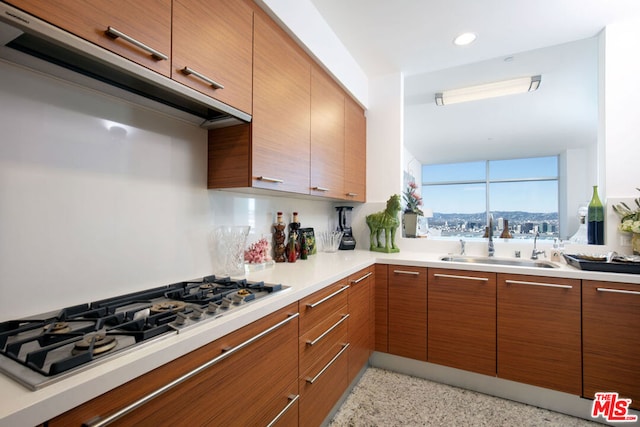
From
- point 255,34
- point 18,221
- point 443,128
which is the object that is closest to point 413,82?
point 443,128

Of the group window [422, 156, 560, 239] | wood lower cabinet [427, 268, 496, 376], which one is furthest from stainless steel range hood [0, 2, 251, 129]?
window [422, 156, 560, 239]

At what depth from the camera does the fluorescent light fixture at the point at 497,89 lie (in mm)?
2740

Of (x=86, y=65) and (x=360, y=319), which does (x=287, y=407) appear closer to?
(x=360, y=319)

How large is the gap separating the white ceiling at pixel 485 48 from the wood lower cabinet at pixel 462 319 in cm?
178

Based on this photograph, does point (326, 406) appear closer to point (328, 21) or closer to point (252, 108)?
point (252, 108)

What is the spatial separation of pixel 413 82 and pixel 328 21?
139 cm

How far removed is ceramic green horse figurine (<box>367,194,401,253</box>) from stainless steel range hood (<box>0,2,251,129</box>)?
160 cm

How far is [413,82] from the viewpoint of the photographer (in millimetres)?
3086

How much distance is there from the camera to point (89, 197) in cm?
106

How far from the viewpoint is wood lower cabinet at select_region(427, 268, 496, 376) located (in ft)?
6.27

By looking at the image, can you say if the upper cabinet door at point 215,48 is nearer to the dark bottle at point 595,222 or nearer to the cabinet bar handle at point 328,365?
the cabinet bar handle at point 328,365

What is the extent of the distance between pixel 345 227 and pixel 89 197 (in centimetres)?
212

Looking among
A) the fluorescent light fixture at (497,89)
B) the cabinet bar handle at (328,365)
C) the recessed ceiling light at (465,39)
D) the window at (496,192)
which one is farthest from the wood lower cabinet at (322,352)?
the window at (496,192)

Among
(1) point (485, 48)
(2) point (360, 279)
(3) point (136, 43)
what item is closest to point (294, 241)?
(2) point (360, 279)
